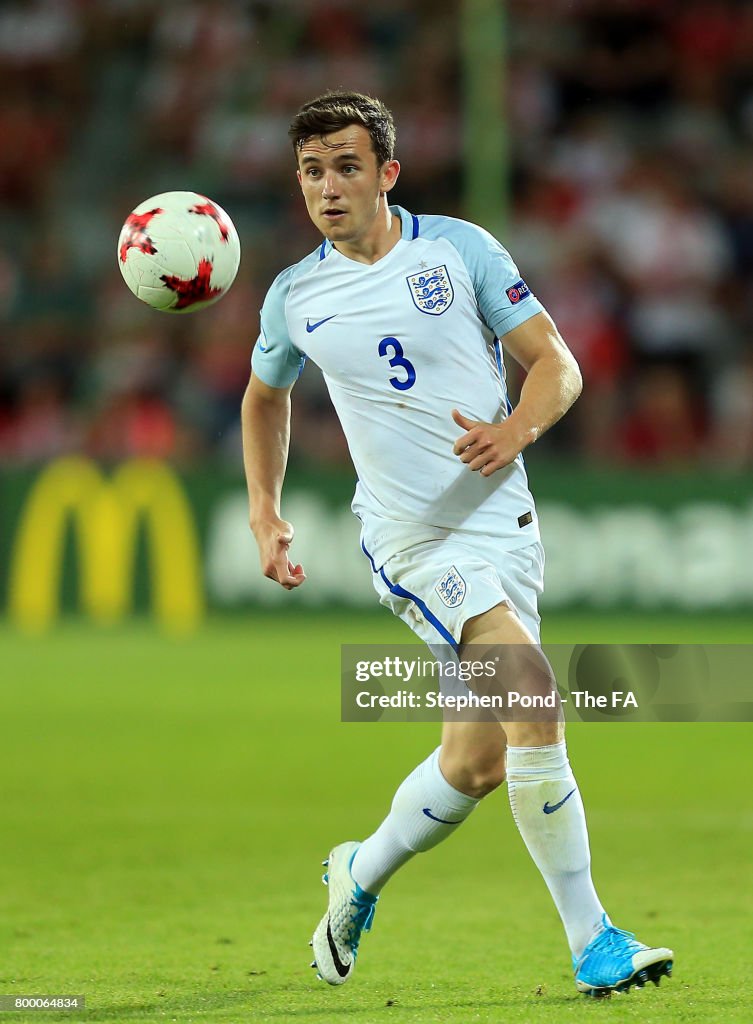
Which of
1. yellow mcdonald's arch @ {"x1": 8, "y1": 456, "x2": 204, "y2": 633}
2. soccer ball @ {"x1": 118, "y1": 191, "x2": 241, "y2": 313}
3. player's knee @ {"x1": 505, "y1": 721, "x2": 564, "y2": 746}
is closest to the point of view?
player's knee @ {"x1": 505, "y1": 721, "x2": 564, "y2": 746}

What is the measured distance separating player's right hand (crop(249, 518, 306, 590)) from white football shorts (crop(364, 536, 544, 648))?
0.23m

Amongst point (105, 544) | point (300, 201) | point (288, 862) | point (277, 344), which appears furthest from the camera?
point (300, 201)

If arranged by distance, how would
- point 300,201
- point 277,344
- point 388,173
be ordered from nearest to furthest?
→ point 388,173
point 277,344
point 300,201

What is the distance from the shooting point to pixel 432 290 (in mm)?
4766

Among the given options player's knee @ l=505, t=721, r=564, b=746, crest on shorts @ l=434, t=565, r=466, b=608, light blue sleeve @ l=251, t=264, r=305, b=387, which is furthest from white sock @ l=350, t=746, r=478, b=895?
light blue sleeve @ l=251, t=264, r=305, b=387

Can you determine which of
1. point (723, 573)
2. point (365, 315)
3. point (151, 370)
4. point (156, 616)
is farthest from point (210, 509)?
point (365, 315)

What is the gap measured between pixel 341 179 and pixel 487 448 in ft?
2.87

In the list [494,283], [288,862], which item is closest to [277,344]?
[494,283]

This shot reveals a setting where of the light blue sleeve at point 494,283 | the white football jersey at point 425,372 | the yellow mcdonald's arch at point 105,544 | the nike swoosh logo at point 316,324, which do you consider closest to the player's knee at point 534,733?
the white football jersey at point 425,372

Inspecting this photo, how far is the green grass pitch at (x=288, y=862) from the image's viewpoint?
443cm

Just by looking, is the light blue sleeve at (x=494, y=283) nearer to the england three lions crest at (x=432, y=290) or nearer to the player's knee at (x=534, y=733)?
the england three lions crest at (x=432, y=290)

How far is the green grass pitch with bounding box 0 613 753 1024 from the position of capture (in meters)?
4.43

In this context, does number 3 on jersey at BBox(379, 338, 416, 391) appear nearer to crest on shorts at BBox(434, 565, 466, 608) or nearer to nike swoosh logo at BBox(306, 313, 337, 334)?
nike swoosh logo at BBox(306, 313, 337, 334)

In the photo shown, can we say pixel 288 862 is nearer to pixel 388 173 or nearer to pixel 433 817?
pixel 433 817
